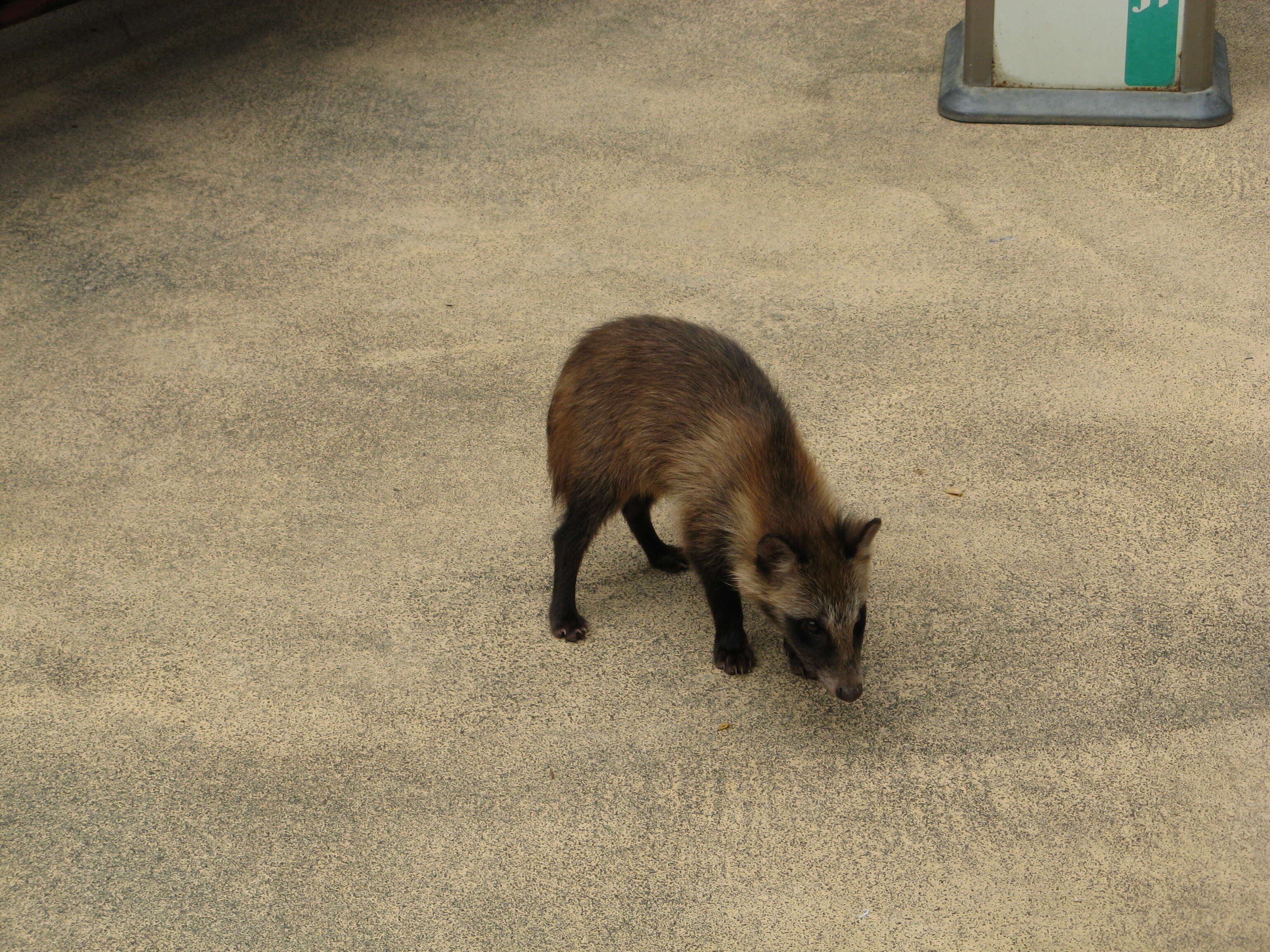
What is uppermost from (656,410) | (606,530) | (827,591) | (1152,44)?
(1152,44)

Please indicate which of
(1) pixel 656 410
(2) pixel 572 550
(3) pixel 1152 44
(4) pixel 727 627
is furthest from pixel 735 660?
(3) pixel 1152 44

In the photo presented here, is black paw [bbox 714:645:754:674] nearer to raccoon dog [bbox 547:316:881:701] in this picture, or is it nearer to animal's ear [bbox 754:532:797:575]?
raccoon dog [bbox 547:316:881:701]

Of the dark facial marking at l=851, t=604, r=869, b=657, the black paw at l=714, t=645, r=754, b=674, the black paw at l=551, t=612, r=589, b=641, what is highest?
the dark facial marking at l=851, t=604, r=869, b=657

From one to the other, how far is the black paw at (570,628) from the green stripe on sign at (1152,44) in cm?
442

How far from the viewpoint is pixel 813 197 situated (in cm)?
627

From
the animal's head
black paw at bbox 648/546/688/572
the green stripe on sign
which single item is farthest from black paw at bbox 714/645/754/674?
the green stripe on sign

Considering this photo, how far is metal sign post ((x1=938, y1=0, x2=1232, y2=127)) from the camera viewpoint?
6.30 m

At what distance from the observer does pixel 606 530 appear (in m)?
4.56

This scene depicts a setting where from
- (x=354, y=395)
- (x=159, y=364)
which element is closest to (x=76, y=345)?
(x=159, y=364)

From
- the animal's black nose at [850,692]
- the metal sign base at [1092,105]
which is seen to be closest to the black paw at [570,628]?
the animal's black nose at [850,692]

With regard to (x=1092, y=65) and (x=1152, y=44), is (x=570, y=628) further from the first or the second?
(x=1152, y=44)

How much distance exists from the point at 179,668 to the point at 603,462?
4.72 feet

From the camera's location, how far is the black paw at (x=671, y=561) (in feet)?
14.0

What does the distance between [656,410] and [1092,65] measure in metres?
4.00
